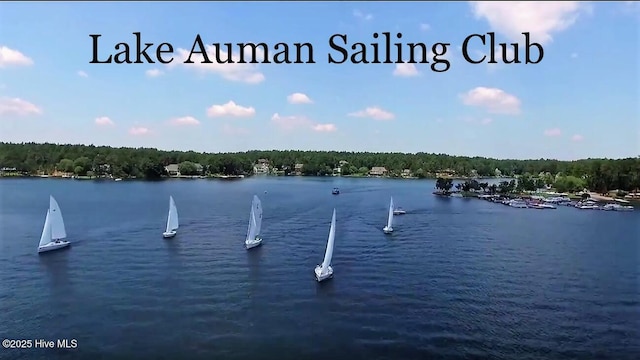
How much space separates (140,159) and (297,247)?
103 m

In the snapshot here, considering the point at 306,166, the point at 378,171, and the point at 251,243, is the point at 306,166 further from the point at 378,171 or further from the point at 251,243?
the point at 251,243

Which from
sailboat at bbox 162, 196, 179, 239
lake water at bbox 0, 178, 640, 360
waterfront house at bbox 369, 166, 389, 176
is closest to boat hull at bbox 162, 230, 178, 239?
sailboat at bbox 162, 196, 179, 239

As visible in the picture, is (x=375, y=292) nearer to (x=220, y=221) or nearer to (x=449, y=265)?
(x=449, y=265)

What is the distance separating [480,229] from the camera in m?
51.8

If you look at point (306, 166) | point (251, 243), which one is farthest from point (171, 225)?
point (306, 166)

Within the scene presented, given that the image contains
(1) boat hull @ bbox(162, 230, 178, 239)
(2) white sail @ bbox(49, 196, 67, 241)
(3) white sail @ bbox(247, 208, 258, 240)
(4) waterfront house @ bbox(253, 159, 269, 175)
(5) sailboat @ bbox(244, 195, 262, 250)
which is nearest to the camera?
(2) white sail @ bbox(49, 196, 67, 241)

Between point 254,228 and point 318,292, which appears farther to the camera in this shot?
point 254,228

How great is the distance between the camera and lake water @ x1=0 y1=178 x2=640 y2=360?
21078 millimetres

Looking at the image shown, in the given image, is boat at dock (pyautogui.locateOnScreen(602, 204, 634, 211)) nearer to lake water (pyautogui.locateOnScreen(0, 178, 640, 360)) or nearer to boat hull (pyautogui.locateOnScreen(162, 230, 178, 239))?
lake water (pyautogui.locateOnScreen(0, 178, 640, 360))

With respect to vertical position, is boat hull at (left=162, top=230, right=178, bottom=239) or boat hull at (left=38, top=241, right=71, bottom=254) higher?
boat hull at (left=162, top=230, right=178, bottom=239)

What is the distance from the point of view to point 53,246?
36.9 metres

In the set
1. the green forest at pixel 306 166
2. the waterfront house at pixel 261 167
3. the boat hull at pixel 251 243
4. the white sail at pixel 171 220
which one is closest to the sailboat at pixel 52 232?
the white sail at pixel 171 220

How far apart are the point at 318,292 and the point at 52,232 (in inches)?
865

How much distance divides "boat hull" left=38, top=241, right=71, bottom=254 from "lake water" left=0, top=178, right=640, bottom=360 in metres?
0.74
